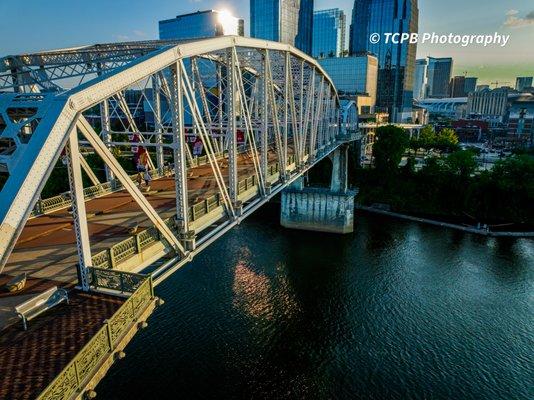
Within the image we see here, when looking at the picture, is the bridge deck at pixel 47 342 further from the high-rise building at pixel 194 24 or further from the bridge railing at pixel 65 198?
the high-rise building at pixel 194 24

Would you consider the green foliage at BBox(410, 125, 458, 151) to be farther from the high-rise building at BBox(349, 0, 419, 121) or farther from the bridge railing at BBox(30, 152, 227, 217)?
the bridge railing at BBox(30, 152, 227, 217)

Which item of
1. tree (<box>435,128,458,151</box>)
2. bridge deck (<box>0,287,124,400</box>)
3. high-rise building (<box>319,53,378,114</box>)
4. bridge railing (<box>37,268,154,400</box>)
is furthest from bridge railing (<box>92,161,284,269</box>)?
high-rise building (<box>319,53,378,114</box>)

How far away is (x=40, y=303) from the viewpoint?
10906mm

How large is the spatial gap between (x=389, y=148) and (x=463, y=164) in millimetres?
12314

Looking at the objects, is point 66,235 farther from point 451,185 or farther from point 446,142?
point 446,142

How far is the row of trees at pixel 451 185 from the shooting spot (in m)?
58.9

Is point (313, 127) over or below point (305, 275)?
over

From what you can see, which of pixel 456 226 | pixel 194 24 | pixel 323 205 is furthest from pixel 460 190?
pixel 194 24

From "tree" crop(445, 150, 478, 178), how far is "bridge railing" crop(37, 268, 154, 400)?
213 feet

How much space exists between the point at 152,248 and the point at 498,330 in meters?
29.0

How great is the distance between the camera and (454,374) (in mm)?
25750

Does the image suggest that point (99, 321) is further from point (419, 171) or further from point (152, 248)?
point (419, 171)

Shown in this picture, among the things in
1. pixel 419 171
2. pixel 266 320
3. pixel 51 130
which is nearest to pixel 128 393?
pixel 266 320

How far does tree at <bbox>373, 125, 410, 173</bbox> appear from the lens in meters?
68.6
